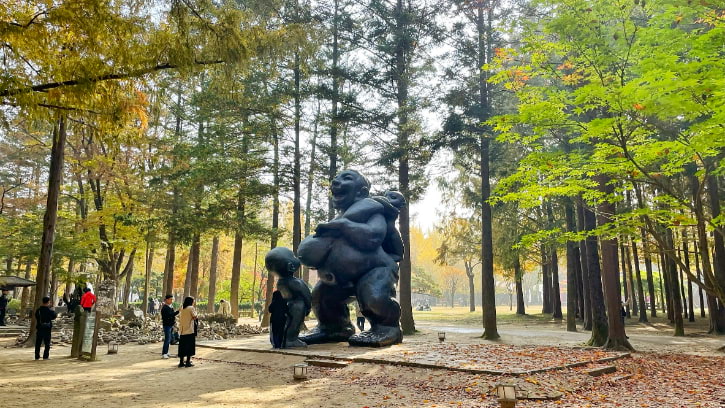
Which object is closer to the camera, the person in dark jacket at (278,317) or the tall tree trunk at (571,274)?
the person in dark jacket at (278,317)

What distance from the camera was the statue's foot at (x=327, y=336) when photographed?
36.2 ft

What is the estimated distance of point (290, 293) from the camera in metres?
10.4

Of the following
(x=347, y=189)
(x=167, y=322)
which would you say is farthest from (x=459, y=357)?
(x=167, y=322)

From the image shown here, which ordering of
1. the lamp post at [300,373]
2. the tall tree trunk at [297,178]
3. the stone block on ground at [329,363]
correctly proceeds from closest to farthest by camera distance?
the lamp post at [300,373], the stone block on ground at [329,363], the tall tree trunk at [297,178]

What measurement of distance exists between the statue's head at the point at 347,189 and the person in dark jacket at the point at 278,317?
2.47 metres

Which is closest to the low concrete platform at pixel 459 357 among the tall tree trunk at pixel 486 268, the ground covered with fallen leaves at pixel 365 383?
the ground covered with fallen leaves at pixel 365 383

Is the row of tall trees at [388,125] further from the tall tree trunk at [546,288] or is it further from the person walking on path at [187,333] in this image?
the person walking on path at [187,333]

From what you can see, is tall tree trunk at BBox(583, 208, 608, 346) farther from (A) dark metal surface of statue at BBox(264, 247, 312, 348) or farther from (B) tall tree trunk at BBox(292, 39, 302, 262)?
(B) tall tree trunk at BBox(292, 39, 302, 262)

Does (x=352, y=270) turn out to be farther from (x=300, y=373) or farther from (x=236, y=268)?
(x=236, y=268)

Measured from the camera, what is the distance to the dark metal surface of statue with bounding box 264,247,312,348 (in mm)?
10352

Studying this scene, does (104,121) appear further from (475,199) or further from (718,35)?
(475,199)

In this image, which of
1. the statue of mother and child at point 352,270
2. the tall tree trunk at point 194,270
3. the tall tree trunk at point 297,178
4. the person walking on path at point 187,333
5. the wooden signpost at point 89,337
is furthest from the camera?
the tall tree trunk at point 194,270

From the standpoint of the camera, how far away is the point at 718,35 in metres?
7.44

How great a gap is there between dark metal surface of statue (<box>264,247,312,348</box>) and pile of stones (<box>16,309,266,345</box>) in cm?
584
